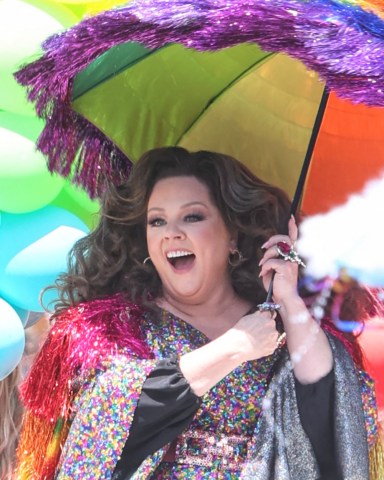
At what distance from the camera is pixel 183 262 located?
2916 millimetres

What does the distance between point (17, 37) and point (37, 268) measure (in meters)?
0.75

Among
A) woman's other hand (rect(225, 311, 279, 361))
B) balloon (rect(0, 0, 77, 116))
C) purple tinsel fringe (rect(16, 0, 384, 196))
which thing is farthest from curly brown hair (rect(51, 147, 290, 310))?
balloon (rect(0, 0, 77, 116))

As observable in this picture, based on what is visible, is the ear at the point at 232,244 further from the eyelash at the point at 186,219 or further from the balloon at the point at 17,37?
the balloon at the point at 17,37

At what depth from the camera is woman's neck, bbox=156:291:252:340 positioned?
2963 millimetres

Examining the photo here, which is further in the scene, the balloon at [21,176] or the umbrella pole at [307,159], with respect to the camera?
the balloon at [21,176]

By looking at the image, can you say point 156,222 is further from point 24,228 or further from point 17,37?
point 17,37

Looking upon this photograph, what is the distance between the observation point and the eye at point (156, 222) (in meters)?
2.93

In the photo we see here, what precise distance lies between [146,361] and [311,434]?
0.46 m

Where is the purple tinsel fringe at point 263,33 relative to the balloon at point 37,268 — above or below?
above

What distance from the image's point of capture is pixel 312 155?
3111 millimetres


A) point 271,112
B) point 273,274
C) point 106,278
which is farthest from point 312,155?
point 106,278

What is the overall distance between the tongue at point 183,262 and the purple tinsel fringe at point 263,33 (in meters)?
0.58

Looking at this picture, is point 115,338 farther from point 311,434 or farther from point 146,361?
point 311,434

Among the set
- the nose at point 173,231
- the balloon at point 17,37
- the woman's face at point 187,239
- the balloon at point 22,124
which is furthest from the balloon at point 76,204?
the nose at point 173,231
